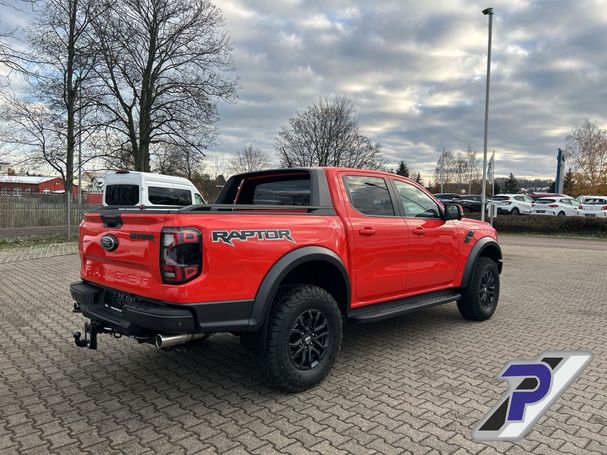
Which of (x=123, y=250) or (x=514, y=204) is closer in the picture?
(x=123, y=250)

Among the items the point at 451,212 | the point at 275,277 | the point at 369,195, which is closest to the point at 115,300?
the point at 275,277

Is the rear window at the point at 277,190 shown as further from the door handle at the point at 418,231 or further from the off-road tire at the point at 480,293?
the off-road tire at the point at 480,293

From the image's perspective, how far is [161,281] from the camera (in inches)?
117

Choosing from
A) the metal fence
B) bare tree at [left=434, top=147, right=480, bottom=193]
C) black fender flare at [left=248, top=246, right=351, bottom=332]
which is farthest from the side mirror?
bare tree at [left=434, top=147, right=480, bottom=193]

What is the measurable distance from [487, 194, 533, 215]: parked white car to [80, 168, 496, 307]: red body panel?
27.5 m

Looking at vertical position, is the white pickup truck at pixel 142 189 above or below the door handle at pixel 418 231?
above

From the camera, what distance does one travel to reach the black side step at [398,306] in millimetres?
4059

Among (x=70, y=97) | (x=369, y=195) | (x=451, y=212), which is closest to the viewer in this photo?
(x=369, y=195)

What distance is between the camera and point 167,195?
14.4 m

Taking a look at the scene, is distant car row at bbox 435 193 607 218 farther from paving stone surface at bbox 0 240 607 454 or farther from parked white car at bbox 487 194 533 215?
paving stone surface at bbox 0 240 607 454

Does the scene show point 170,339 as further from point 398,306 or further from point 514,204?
point 514,204

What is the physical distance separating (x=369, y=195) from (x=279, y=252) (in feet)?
4.83

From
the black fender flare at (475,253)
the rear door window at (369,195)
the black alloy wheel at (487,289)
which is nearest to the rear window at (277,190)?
the rear door window at (369,195)

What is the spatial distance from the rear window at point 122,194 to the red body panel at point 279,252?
1042 centimetres
